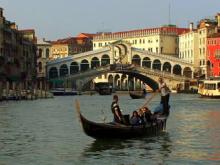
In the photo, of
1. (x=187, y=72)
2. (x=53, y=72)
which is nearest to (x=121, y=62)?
(x=53, y=72)

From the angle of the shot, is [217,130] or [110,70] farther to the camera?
[110,70]

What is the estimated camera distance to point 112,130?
12891mm

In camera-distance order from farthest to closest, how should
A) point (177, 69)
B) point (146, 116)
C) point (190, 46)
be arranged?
point (190, 46)
point (177, 69)
point (146, 116)

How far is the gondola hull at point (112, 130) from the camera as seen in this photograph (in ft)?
41.4

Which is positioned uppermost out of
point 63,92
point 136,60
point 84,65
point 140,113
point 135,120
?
point 136,60

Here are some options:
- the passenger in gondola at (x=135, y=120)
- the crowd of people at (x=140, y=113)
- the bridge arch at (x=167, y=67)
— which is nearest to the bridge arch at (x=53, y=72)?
the bridge arch at (x=167, y=67)

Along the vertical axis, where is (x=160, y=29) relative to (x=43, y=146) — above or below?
above

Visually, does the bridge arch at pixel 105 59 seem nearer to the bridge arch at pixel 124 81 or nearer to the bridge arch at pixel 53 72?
the bridge arch at pixel 53 72

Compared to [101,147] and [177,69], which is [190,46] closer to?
[177,69]

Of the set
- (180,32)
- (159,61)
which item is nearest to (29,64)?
(159,61)

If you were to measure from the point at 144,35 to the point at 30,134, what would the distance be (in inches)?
2236

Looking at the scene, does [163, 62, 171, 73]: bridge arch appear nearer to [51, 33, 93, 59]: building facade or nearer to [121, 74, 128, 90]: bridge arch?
[121, 74, 128, 90]: bridge arch

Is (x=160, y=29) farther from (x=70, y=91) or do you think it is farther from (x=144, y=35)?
(x=70, y=91)

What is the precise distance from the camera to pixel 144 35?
236 feet
